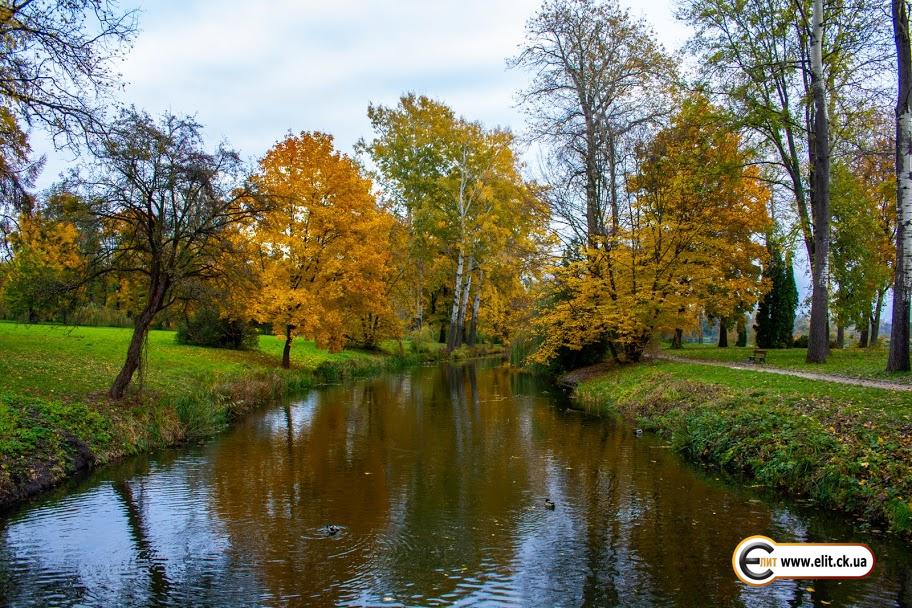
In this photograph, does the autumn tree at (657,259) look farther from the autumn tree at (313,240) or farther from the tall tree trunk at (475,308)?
the tall tree trunk at (475,308)

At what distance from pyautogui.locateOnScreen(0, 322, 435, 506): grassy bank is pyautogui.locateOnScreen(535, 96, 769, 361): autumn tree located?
1156cm

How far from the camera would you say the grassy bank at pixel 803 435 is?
318 inches

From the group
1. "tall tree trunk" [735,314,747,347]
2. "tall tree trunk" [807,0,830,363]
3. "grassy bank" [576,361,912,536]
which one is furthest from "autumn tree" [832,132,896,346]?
"grassy bank" [576,361,912,536]

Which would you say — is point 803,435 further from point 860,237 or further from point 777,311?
point 777,311

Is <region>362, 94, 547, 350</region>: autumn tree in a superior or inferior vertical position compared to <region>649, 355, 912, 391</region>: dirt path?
superior

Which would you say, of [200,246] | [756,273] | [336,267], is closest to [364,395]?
[336,267]

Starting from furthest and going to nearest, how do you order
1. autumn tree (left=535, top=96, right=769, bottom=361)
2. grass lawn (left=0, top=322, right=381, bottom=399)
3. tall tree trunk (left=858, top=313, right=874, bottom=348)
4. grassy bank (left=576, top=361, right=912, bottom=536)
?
tall tree trunk (left=858, top=313, right=874, bottom=348) < autumn tree (left=535, top=96, right=769, bottom=361) < grass lawn (left=0, top=322, right=381, bottom=399) < grassy bank (left=576, top=361, right=912, bottom=536)

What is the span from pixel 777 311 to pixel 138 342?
29.6m

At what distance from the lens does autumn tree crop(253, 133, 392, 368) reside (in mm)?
23891

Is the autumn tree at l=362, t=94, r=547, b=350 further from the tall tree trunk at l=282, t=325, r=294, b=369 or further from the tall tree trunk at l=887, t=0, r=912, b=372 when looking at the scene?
the tall tree trunk at l=887, t=0, r=912, b=372

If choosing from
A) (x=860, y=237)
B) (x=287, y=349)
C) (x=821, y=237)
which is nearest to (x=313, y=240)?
(x=287, y=349)

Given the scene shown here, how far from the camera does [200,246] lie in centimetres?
1416

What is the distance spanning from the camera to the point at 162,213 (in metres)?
13.5

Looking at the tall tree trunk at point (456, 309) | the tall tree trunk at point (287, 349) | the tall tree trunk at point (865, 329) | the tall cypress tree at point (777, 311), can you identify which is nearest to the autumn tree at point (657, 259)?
the tall cypress tree at point (777, 311)
